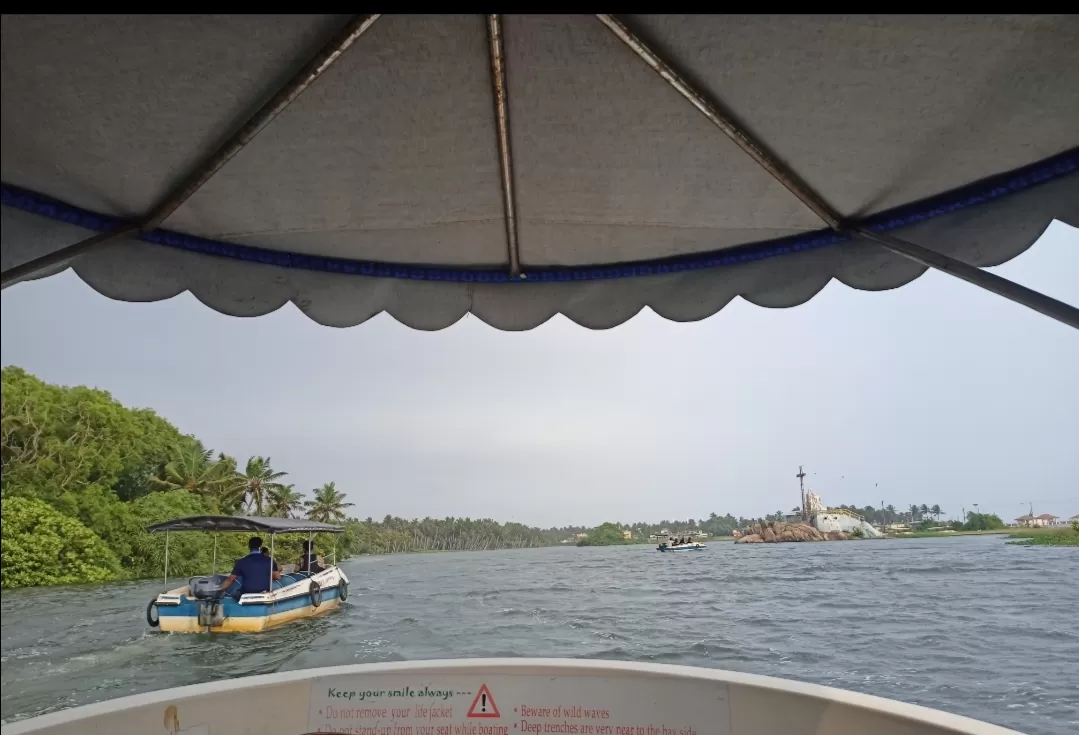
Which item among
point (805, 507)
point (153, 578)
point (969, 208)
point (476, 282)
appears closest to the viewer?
point (969, 208)

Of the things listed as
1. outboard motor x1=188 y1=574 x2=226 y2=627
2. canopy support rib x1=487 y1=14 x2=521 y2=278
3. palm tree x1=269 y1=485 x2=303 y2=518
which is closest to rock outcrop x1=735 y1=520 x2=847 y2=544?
palm tree x1=269 y1=485 x2=303 y2=518

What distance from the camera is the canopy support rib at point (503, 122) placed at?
2.53 feet

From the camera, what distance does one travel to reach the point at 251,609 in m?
8.39

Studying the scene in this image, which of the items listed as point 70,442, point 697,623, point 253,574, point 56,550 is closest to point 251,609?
point 253,574

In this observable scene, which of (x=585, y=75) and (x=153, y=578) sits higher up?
(x=585, y=75)

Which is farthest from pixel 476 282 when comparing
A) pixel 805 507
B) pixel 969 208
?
pixel 805 507

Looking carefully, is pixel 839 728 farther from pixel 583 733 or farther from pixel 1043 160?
pixel 1043 160

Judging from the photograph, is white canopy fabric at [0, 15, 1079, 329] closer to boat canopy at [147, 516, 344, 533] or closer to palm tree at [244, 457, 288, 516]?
boat canopy at [147, 516, 344, 533]

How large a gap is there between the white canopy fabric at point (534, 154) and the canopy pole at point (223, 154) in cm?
2

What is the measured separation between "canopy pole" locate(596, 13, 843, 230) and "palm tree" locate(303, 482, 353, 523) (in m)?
24.3

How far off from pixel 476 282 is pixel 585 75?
70cm

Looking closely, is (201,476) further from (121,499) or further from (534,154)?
(534,154)

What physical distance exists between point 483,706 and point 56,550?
9.50m

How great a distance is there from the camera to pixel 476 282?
149cm
